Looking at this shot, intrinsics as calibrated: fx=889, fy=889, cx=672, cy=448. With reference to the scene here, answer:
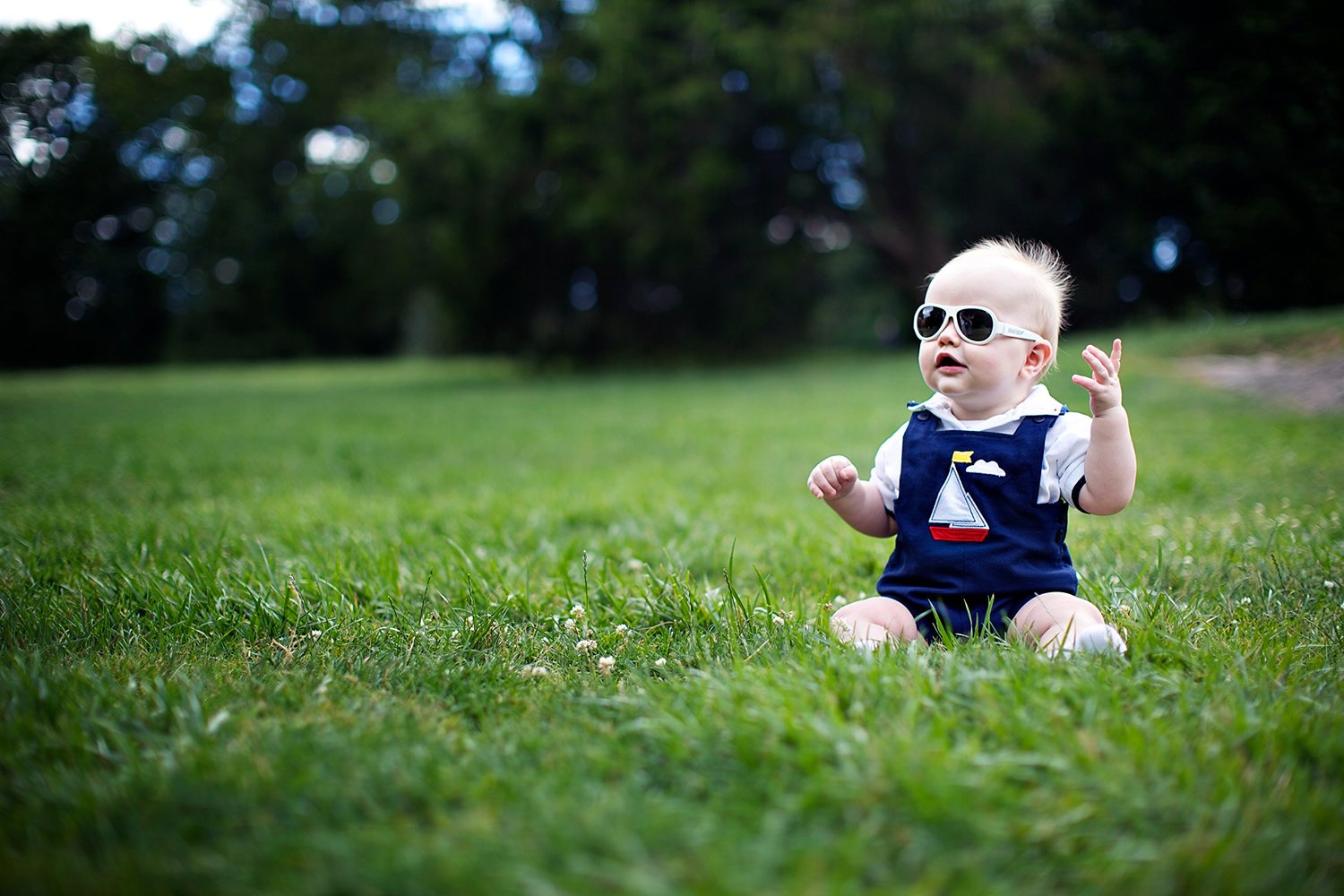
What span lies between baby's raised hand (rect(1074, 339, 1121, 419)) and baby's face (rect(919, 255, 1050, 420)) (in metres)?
0.21

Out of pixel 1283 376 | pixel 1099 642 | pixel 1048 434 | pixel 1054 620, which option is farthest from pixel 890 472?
pixel 1283 376

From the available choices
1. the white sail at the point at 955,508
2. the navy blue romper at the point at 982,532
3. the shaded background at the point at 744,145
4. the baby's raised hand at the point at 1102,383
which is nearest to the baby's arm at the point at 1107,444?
the baby's raised hand at the point at 1102,383

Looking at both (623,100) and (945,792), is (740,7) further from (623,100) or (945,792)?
(945,792)

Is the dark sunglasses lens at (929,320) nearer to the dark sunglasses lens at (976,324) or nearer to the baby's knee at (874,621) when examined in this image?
the dark sunglasses lens at (976,324)

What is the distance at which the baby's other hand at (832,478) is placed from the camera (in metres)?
2.31

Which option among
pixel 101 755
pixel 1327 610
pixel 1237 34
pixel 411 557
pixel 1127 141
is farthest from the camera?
pixel 1127 141

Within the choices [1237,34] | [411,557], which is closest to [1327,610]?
[411,557]

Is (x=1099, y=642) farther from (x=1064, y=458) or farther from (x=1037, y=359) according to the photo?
(x=1037, y=359)

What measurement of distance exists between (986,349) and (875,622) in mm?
747

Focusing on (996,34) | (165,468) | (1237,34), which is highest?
(996,34)

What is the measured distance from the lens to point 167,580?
8.83 ft

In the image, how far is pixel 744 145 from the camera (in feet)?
57.2

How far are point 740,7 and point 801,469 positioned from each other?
12748 mm

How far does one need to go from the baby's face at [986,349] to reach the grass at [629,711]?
676 millimetres
